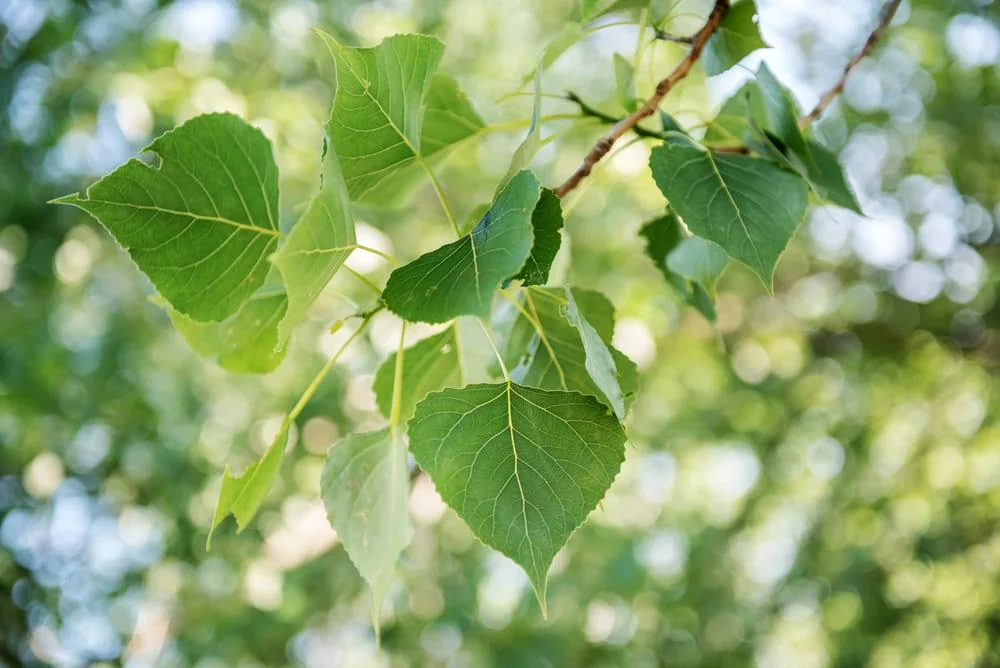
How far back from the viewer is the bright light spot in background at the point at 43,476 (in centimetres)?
257

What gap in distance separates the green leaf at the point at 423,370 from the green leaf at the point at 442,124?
4.8 inches

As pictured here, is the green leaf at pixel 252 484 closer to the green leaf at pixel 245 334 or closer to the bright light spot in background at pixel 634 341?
the green leaf at pixel 245 334

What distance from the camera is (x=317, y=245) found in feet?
1.50

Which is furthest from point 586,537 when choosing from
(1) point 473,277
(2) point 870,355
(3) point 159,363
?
(1) point 473,277

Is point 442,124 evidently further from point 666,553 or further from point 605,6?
point 666,553

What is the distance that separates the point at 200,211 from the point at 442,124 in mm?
245

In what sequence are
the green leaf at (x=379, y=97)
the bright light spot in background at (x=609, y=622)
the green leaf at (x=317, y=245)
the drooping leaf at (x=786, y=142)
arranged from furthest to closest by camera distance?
the bright light spot in background at (x=609, y=622) < the drooping leaf at (x=786, y=142) < the green leaf at (x=379, y=97) < the green leaf at (x=317, y=245)

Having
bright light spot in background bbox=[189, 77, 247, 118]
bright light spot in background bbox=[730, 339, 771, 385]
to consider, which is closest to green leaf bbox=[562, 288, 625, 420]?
bright light spot in background bbox=[189, 77, 247, 118]

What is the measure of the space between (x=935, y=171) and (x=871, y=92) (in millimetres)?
375

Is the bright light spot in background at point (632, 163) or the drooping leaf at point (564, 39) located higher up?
the drooping leaf at point (564, 39)

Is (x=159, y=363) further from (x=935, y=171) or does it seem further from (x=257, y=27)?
(x=935, y=171)

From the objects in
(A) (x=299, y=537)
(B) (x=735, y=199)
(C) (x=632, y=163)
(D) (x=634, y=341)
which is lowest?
(A) (x=299, y=537)

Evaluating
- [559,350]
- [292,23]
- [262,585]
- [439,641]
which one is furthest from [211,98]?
[559,350]

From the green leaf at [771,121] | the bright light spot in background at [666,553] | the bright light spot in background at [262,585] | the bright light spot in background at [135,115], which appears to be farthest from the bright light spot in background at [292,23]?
the green leaf at [771,121]
